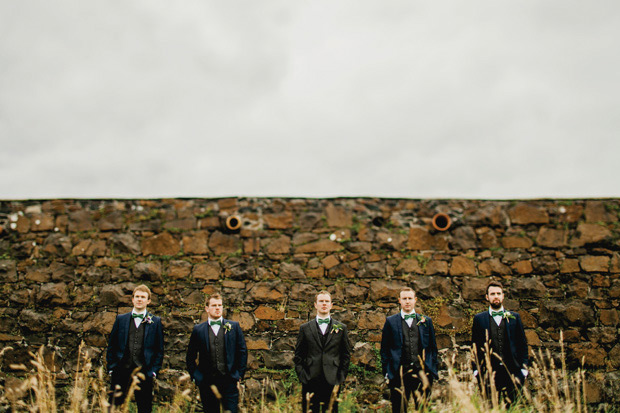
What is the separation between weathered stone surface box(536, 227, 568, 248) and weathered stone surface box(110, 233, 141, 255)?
5292mm

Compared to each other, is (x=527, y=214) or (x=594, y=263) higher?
(x=527, y=214)

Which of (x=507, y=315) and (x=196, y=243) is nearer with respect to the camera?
(x=507, y=315)

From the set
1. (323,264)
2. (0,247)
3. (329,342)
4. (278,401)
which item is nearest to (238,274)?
(323,264)

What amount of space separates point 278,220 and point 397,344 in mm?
2456

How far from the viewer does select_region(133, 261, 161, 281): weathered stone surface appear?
5.56 meters

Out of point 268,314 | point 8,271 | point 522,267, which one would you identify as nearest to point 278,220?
point 268,314

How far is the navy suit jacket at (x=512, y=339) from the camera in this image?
4047 mm

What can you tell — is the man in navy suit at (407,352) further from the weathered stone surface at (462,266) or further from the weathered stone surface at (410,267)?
the weathered stone surface at (462,266)

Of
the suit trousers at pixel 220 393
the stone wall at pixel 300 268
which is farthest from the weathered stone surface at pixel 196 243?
the suit trousers at pixel 220 393

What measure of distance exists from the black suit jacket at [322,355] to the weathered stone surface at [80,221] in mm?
3515

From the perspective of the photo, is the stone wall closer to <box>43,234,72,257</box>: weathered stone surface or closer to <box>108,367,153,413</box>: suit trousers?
<box>43,234,72,257</box>: weathered stone surface

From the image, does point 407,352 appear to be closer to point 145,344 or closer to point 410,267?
point 410,267

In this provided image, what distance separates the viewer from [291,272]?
5.58 metres

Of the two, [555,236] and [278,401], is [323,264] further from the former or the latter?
[555,236]
